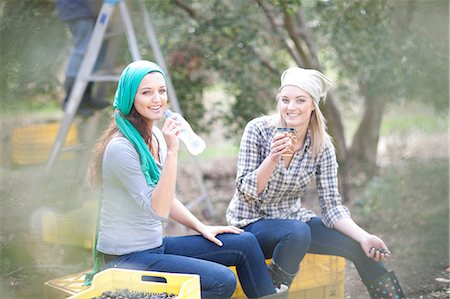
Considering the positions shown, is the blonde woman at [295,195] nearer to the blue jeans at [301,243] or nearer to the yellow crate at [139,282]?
the blue jeans at [301,243]

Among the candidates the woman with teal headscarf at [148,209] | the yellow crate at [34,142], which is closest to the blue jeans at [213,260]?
the woman with teal headscarf at [148,209]

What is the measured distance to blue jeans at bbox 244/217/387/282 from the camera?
2.72 metres

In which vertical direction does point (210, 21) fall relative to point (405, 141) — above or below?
above

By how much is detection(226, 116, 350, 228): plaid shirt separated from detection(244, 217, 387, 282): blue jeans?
0.06 m

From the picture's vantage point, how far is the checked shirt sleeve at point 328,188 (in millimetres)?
2916

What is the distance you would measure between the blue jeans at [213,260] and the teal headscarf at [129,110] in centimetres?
28

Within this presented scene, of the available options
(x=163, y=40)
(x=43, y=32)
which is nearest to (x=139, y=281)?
(x=43, y=32)

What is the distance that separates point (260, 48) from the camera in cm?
535

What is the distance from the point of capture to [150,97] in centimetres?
251

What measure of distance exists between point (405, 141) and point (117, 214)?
11.5ft

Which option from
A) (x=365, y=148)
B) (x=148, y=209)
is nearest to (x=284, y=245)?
(x=148, y=209)

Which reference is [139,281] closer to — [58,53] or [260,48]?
[58,53]

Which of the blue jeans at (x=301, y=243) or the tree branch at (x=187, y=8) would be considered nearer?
the blue jeans at (x=301, y=243)

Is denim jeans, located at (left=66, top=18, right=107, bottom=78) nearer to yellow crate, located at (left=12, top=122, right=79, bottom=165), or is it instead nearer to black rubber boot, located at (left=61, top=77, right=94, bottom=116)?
black rubber boot, located at (left=61, top=77, right=94, bottom=116)
